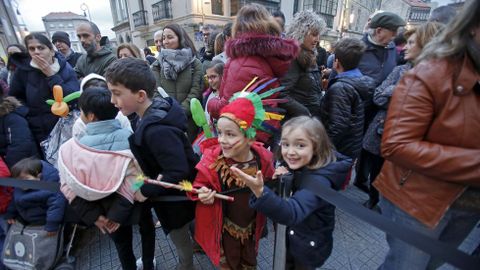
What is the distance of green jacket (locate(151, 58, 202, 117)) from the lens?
3.13 meters

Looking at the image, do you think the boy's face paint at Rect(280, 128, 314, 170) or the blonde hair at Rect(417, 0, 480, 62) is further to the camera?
the boy's face paint at Rect(280, 128, 314, 170)

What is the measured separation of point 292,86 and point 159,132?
5.03 ft

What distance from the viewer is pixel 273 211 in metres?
1.16

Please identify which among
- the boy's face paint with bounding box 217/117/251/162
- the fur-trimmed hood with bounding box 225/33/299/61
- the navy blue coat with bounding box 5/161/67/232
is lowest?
the navy blue coat with bounding box 5/161/67/232

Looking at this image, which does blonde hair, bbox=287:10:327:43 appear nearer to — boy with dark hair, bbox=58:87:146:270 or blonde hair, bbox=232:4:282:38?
blonde hair, bbox=232:4:282:38

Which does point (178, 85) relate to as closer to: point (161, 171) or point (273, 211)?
point (161, 171)

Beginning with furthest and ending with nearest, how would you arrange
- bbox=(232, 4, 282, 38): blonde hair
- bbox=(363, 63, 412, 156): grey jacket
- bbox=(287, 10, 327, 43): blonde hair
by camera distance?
bbox=(287, 10, 327, 43): blonde hair, bbox=(363, 63, 412, 156): grey jacket, bbox=(232, 4, 282, 38): blonde hair

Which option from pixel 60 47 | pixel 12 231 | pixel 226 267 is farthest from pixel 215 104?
pixel 60 47

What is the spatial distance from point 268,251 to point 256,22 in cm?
227

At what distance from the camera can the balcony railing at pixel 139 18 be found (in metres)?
23.2

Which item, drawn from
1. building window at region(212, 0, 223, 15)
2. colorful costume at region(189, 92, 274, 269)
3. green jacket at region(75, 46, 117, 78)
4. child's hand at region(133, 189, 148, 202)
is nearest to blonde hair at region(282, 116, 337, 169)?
colorful costume at region(189, 92, 274, 269)

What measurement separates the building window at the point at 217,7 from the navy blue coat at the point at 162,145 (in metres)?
20.4

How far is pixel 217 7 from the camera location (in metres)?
19.5

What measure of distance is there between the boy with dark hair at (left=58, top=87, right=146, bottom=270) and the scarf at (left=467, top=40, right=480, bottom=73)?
1936 mm
